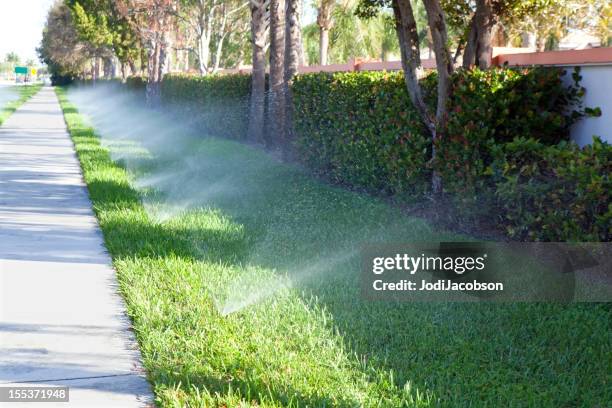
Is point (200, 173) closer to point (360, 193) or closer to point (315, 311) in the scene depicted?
point (360, 193)

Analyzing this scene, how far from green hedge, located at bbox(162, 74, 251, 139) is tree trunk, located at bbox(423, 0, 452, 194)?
986 cm

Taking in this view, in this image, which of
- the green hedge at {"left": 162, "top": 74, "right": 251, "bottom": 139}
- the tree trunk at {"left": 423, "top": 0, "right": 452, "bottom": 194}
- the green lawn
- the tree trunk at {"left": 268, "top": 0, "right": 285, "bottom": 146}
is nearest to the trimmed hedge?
the tree trunk at {"left": 423, "top": 0, "right": 452, "bottom": 194}

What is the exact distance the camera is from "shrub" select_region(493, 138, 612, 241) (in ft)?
18.5

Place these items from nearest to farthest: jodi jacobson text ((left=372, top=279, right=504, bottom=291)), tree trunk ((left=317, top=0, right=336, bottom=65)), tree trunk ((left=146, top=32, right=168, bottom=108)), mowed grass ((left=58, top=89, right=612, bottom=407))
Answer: mowed grass ((left=58, top=89, right=612, bottom=407)), jodi jacobson text ((left=372, top=279, right=504, bottom=291)), tree trunk ((left=146, top=32, right=168, bottom=108)), tree trunk ((left=317, top=0, right=336, bottom=65))

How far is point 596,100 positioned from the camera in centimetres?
683

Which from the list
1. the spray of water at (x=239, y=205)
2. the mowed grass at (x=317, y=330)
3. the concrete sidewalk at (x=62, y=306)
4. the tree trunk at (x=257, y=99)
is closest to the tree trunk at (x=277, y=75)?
the spray of water at (x=239, y=205)

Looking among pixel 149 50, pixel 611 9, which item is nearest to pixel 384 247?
pixel 611 9

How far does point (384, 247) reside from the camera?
6.79m

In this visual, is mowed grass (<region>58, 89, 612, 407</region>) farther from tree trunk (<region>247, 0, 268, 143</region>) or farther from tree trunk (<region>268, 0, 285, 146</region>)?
tree trunk (<region>247, 0, 268, 143</region>)

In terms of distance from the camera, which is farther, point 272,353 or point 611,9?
point 611,9

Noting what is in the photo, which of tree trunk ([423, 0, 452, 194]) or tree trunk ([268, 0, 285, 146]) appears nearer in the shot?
tree trunk ([423, 0, 452, 194])

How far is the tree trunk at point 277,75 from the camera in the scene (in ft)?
49.4

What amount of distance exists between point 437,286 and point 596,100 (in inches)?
95.2

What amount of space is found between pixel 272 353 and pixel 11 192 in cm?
675
